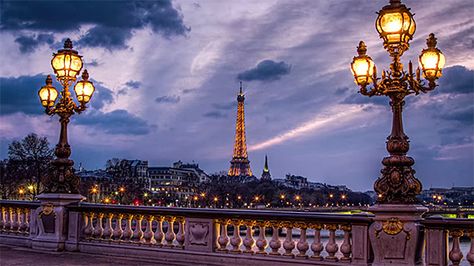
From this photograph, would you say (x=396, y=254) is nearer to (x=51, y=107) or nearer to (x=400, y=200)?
(x=400, y=200)

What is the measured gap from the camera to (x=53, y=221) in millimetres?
18219

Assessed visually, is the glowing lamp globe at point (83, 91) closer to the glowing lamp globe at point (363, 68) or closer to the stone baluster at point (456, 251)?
the glowing lamp globe at point (363, 68)

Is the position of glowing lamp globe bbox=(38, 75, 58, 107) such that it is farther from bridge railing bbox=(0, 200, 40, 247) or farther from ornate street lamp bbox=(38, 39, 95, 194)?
bridge railing bbox=(0, 200, 40, 247)

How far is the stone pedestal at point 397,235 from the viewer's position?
40.2 feet

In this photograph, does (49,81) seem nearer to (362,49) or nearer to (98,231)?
(98,231)

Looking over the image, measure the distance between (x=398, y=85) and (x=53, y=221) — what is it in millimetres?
10463

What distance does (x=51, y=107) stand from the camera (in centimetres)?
1950

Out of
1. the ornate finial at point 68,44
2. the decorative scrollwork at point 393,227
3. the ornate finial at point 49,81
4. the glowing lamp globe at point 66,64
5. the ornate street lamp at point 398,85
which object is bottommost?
the decorative scrollwork at point 393,227

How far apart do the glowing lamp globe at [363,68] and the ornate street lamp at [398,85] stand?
185 mm

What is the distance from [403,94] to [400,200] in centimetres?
212

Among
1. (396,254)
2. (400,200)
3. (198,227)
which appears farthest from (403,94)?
(198,227)

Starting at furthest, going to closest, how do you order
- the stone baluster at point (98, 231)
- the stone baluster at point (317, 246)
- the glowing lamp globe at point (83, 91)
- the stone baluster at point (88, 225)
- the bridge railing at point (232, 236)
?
the glowing lamp globe at point (83, 91) < the stone baluster at point (88, 225) < the stone baluster at point (98, 231) < the stone baluster at point (317, 246) < the bridge railing at point (232, 236)

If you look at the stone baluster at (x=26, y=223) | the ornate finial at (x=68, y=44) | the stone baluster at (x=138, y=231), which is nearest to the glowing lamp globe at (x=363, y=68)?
the stone baluster at (x=138, y=231)

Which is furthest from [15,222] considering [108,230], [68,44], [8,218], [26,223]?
[68,44]
